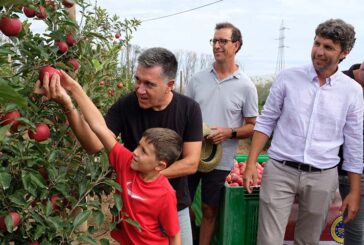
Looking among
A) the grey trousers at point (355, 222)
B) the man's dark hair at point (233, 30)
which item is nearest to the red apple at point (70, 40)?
the man's dark hair at point (233, 30)

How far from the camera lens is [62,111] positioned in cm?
168

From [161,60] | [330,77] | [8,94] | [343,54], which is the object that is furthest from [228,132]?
[8,94]

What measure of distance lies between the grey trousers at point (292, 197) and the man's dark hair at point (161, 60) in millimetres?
828

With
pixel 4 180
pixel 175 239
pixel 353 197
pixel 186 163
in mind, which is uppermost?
pixel 4 180

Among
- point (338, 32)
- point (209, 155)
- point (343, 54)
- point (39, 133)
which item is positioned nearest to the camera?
point (39, 133)

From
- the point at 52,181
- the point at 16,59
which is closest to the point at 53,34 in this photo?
the point at 16,59

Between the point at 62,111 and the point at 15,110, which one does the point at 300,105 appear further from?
the point at 15,110

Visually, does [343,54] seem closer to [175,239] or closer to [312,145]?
[312,145]

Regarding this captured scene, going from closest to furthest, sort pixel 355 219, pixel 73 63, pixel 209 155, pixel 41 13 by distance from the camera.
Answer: pixel 41 13 → pixel 73 63 → pixel 355 219 → pixel 209 155

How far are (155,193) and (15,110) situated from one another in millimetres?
610

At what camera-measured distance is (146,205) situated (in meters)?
1.74

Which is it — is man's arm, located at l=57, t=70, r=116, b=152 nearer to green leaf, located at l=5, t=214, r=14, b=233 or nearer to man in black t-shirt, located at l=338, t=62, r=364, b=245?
green leaf, located at l=5, t=214, r=14, b=233

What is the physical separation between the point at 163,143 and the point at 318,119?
953mm

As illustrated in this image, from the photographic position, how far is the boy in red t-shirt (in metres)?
1.70
